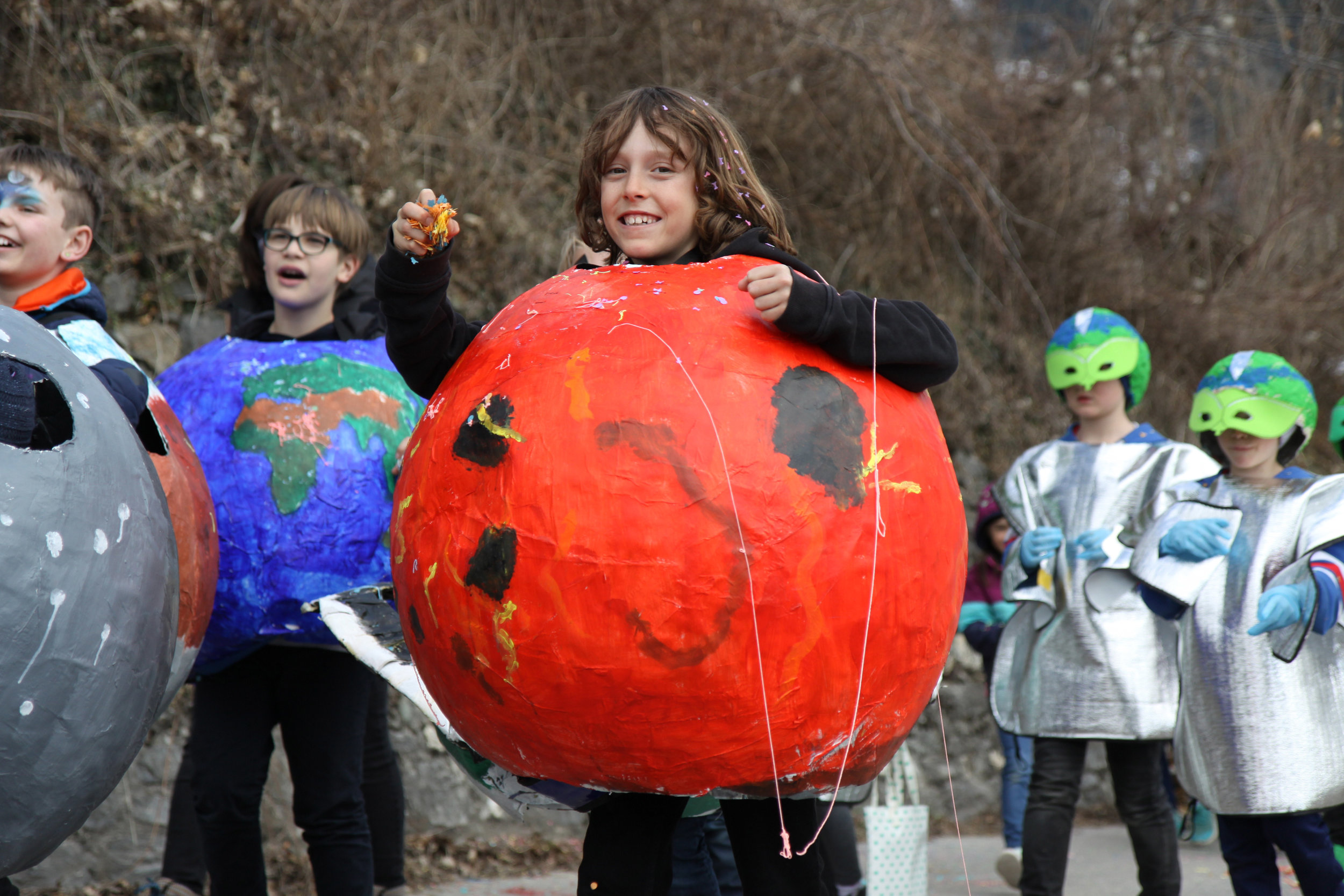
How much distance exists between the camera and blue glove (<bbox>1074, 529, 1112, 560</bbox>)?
370 cm

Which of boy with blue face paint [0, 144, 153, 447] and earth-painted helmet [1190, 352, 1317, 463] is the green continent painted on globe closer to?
boy with blue face paint [0, 144, 153, 447]

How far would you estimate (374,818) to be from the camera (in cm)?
356

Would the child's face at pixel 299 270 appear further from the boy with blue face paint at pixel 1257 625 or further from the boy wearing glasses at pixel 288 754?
the boy with blue face paint at pixel 1257 625

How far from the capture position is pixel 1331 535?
335 centimetres

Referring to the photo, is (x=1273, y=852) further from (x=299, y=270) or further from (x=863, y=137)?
(x=863, y=137)

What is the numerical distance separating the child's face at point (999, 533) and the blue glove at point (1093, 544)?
1487 millimetres

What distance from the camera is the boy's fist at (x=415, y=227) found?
2.15 meters

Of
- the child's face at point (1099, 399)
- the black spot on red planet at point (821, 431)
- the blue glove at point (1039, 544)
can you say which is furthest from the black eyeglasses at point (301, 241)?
the child's face at point (1099, 399)

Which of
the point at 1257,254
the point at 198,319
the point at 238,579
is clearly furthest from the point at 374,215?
the point at 1257,254

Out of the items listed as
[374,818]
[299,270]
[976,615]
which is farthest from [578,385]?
[976,615]

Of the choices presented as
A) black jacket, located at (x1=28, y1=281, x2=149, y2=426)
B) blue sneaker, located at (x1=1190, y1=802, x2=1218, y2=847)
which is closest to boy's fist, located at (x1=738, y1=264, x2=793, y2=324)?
black jacket, located at (x1=28, y1=281, x2=149, y2=426)

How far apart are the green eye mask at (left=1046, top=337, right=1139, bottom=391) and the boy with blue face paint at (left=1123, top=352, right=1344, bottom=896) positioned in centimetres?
28

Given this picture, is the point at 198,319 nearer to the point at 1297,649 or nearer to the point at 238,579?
the point at 238,579

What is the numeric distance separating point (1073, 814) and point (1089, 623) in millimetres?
581
